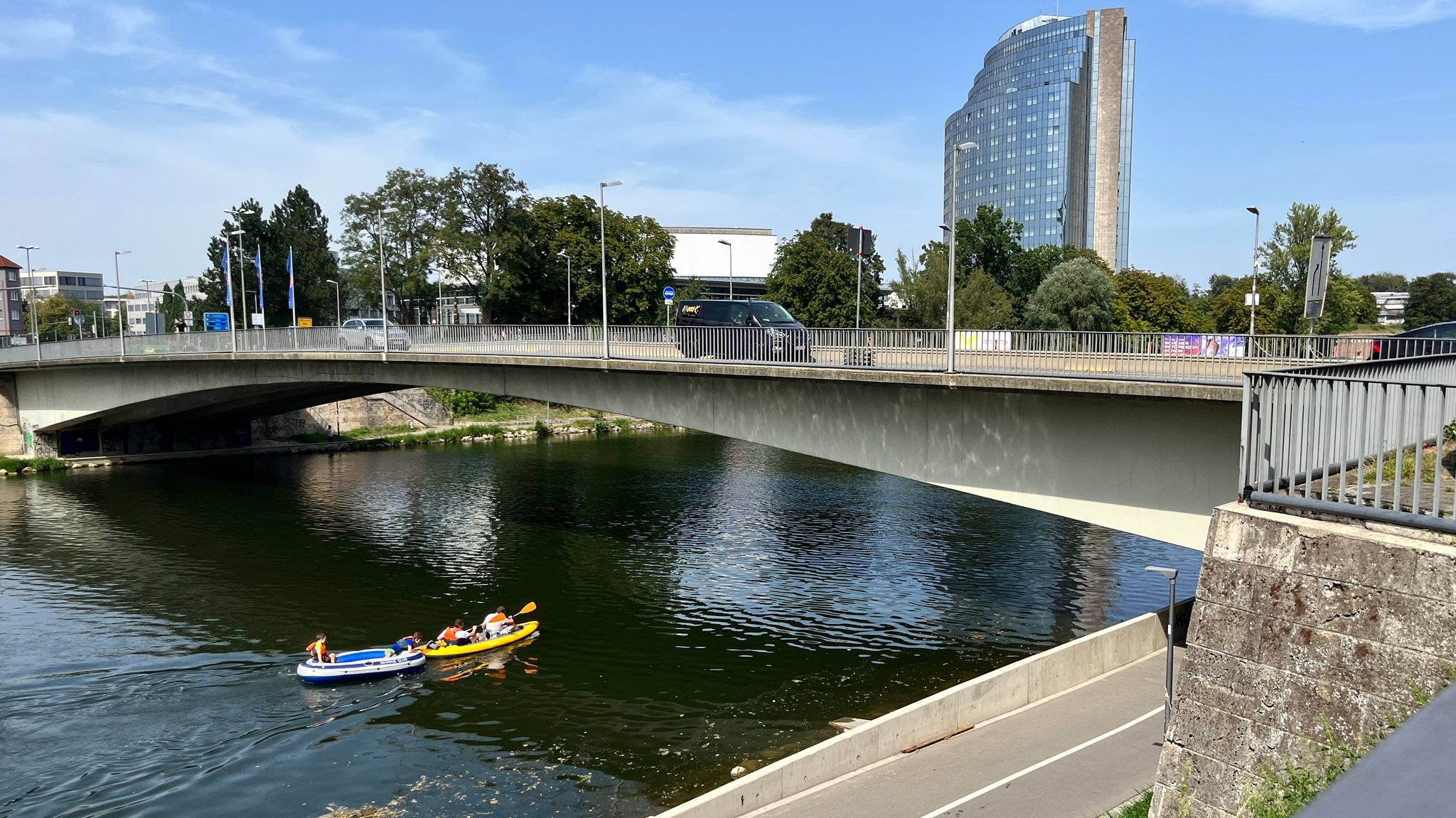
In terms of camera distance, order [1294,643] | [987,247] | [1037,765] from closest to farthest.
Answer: [1294,643]
[1037,765]
[987,247]

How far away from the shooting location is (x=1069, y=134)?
151375 mm

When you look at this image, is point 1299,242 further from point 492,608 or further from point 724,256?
point 724,256

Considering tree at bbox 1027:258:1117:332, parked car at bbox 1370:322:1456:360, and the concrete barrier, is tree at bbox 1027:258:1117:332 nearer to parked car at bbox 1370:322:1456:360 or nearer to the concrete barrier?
parked car at bbox 1370:322:1456:360

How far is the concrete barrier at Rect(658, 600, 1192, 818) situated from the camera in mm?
12859

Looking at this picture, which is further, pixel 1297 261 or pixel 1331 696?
pixel 1297 261

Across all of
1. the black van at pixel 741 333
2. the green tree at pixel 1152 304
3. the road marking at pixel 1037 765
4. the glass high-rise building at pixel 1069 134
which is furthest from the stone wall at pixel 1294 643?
the glass high-rise building at pixel 1069 134

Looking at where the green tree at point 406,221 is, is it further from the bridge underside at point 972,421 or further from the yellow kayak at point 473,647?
the yellow kayak at point 473,647

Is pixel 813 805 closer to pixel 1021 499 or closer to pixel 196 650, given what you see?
pixel 1021 499

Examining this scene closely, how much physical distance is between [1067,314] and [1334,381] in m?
66.5

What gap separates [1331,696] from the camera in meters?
7.01

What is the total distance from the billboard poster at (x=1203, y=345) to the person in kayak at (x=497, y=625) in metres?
15.8

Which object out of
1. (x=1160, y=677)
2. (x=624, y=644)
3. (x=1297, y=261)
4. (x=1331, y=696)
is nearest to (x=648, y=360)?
(x=624, y=644)

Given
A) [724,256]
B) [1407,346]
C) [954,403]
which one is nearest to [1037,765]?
[954,403]

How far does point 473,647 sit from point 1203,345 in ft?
56.4
